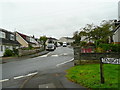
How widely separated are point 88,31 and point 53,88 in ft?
104

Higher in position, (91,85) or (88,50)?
(88,50)

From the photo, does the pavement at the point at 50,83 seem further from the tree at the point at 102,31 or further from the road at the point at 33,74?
the tree at the point at 102,31

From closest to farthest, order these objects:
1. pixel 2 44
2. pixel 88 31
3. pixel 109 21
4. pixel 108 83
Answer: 1. pixel 108 83
2. pixel 2 44
3. pixel 109 21
4. pixel 88 31

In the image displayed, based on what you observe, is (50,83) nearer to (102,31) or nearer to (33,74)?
(33,74)

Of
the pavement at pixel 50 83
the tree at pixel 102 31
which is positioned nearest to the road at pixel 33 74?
the pavement at pixel 50 83

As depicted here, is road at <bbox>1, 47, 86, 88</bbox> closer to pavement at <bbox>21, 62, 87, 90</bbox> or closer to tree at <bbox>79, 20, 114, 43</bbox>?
pavement at <bbox>21, 62, 87, 90</bbox>

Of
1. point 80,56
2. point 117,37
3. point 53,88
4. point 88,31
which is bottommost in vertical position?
point 53,88

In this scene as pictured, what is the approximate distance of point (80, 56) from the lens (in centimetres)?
1114

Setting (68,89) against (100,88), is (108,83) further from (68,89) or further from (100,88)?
(68,89)

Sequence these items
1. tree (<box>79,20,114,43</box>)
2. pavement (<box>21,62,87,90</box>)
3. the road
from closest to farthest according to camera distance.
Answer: pavement (<box>21,62,87,90</box>), the road, tree (<box>79,20,114,43</box>)

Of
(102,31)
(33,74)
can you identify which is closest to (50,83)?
(33,74)

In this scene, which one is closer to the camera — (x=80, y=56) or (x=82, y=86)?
(x=82, y=86)

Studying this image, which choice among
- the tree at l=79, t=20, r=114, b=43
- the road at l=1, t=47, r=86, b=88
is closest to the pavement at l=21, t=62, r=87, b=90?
the road at l=1, t=47, r=86, b=88

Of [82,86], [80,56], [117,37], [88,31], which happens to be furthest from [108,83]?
[88,31]
